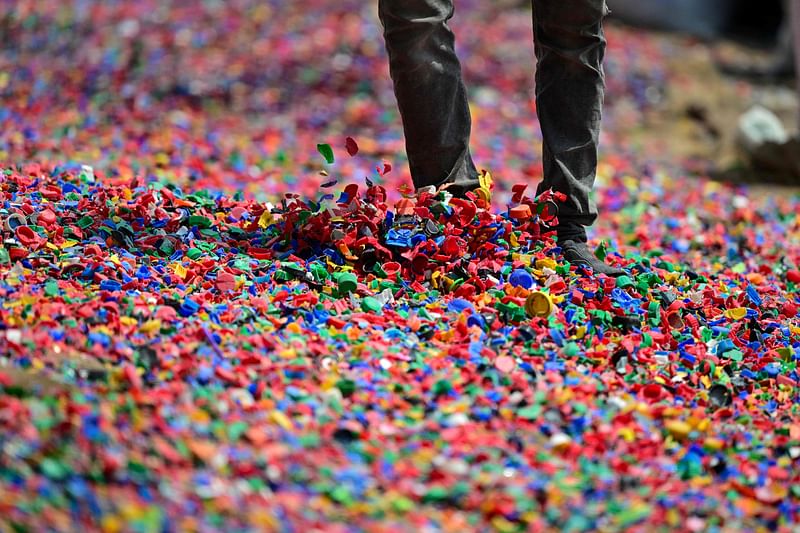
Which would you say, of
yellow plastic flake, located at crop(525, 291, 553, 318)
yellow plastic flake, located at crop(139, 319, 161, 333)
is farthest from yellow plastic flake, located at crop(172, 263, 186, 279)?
yellow plastic flake, located at crop(525, 291, 553, 318)

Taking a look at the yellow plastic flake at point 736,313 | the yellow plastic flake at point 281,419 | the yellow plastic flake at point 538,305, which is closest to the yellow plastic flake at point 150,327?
the yellow plastic flake at point 281,419

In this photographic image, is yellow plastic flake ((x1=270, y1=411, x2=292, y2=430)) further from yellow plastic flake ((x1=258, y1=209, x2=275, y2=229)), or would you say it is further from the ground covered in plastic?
yellow plastic flake ((x1=258, y1=209, x2=275, y2=229))

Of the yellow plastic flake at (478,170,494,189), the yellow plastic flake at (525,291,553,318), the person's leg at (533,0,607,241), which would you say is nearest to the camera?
the yellow plastic flake at (525,291,553,318)

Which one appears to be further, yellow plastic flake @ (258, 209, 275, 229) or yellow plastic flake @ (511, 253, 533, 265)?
yellow plastic flake @ (258, 209, 275, 229)

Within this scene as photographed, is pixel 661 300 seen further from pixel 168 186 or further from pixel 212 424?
pixel 168 186

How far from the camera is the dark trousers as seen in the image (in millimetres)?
3285

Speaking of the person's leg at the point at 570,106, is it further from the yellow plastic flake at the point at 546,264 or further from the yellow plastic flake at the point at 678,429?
the yellow plastic flake at the point at 678,429

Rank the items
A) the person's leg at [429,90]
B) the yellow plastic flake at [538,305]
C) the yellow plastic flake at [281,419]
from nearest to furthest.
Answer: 1. the yellow plastic flake at [281,419]
2. the yellow plastic flake at [538,305]
3. the person's leg at [429,90]

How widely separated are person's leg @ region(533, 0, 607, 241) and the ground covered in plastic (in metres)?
0.14

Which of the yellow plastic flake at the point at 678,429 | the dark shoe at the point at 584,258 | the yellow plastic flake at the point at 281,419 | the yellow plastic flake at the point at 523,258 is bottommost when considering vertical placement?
the yellow plastic flake at the point at 678,429

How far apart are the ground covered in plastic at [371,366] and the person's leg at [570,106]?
0.14 metres

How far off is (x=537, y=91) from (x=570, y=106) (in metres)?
0.14

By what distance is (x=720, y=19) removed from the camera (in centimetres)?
1117

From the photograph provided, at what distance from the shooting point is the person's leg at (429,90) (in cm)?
326
